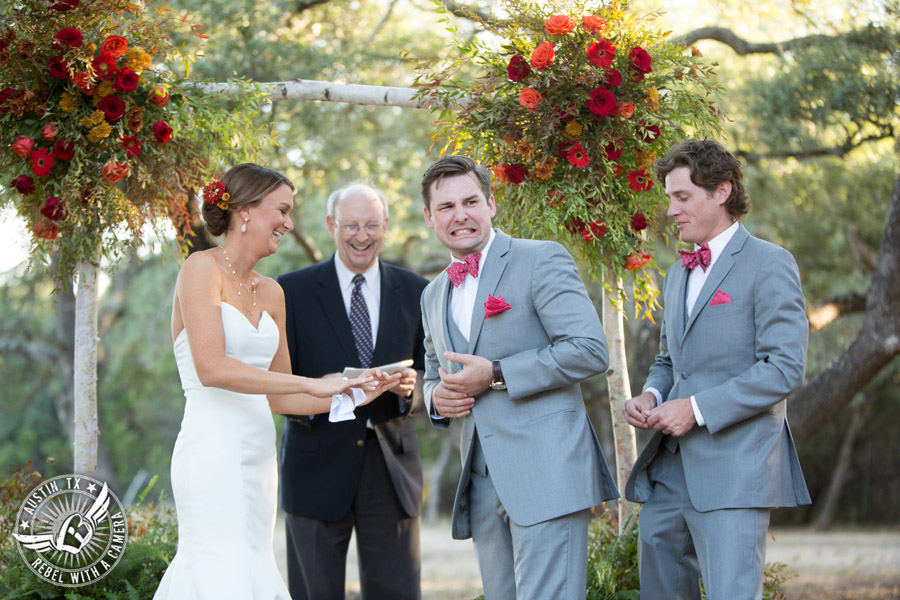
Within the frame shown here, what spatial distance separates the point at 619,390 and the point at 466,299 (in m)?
1.87

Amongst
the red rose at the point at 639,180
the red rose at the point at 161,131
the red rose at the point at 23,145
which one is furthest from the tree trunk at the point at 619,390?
the red rose at the point at 23,145

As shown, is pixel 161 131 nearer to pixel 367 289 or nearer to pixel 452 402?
pixel 367 289

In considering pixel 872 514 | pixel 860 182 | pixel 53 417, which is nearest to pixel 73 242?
pixel 860 182

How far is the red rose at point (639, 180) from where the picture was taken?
14.4 ft

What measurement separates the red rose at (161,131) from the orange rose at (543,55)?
1.86m

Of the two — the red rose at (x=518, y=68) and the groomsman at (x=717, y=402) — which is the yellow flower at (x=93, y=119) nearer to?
the red rose at (x=518, y=68)

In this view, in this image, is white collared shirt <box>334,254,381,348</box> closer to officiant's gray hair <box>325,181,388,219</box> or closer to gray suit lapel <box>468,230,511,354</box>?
officiant's gray hair <box>325,181,388,219</box>

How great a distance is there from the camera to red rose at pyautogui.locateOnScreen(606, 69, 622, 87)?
4184mm

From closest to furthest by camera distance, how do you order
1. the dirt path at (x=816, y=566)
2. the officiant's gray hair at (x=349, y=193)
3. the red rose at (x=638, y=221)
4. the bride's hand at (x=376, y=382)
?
the bride's hand at (x=376, y=382), the red rose at (x=638, y=221), the officiant's gray hair at (x=349, y=193), the dirt path at (x=816, y=566)

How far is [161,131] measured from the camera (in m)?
4.34

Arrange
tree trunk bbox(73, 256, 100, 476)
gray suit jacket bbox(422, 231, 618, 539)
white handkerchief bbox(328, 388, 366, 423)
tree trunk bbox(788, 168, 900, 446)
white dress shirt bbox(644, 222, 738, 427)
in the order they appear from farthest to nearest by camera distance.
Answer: tree trunk bbox(788, 168, 900, 446) < tree trunk bbox(73, 256, 100, 476) < white handkerchief bbox(328, 388, 366, 423) < white dress shirt bbox(644, 222, 738, 427) < gray suit jacket bbox(422, 231, 618, 539)

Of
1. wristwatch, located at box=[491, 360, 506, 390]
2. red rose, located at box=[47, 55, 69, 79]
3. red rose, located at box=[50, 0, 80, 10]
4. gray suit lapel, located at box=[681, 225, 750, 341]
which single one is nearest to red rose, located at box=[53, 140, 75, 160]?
red rose, located at box=[47, 55, 69, 79]

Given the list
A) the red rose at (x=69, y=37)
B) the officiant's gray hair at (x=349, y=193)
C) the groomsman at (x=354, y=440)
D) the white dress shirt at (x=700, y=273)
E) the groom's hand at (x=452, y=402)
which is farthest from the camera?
the officiant's gray hair at (x=349, y=193)

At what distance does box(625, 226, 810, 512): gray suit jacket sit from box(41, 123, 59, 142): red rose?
10.2ft
